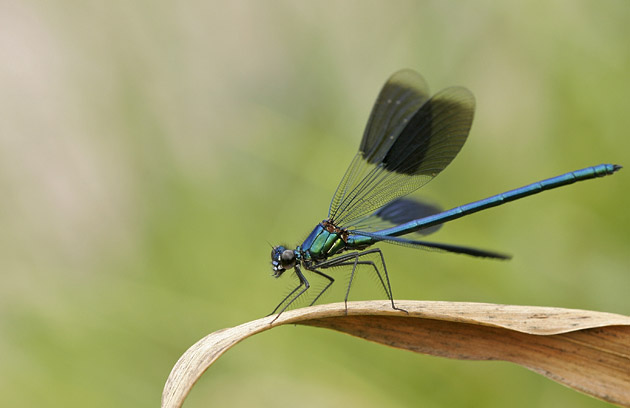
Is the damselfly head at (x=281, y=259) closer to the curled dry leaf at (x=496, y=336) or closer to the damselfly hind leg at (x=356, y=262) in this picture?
the damselfly hind leg at (x=356, y=262)

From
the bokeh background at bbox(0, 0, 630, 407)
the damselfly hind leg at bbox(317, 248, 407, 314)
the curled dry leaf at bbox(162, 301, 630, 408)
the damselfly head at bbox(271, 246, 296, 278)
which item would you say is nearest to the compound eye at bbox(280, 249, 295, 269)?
the damselfly head at bbox(271, 246, 296, 278)

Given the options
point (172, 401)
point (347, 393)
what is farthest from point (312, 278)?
point (172, 401)

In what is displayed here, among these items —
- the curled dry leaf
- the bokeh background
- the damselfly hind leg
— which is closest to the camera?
the curled dry leaf

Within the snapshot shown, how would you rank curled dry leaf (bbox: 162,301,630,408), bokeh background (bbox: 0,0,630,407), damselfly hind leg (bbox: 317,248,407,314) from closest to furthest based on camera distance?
Result: curled dry leaf (bbox: 162,301,630,408) < damselfly hind leg (bbox: 317,248,407,314) < bokeh background (bbox: 0,0,630,407)

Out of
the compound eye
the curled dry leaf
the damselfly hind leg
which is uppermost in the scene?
the compound eye

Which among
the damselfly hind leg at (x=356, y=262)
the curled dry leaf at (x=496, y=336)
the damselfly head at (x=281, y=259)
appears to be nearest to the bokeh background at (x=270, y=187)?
the damselfly hind leg at (x=356, y=262)

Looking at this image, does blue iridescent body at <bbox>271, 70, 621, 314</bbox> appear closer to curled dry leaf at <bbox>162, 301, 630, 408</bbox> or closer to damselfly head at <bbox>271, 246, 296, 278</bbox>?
damselfly head at <bbox>271, 246, 296, 278</bbox>

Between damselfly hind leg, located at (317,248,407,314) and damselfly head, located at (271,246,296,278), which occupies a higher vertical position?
damselfly head, located at (271,246,296,278)

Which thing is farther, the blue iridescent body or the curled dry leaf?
the blue iridescent body

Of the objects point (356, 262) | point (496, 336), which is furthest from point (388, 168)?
point (496, 336)
